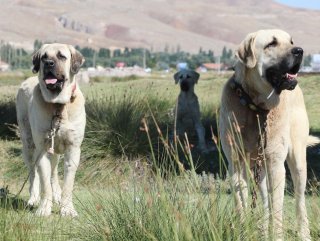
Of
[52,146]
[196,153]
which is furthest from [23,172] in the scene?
[52,146]

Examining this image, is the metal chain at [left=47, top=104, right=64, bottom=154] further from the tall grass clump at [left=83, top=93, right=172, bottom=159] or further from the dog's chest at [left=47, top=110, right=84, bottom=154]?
the tall grass clump at [left=83, top=93, right=172, bottom=159]

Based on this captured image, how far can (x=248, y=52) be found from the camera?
21.6ft

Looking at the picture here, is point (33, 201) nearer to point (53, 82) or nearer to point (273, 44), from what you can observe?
point (53, 82)

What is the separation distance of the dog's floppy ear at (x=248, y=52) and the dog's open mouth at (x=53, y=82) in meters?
2.34

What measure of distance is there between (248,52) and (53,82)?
8.12ft

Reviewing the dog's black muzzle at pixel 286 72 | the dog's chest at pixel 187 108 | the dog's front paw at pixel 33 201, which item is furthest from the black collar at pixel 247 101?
the dog's chest at pixel 187 108

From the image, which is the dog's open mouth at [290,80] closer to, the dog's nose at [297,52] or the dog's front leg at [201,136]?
the dog's nose at [297,52]

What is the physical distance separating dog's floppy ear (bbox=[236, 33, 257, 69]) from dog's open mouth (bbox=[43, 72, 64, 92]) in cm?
234

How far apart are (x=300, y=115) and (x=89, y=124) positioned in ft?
20.6

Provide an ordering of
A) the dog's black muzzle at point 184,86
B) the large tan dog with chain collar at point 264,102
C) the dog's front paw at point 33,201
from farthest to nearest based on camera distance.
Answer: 1. the dog's black muzzle at point 184,86
2. the dog's front paw at point 33,201
3. the large tan dog with chain collar at point 264,102

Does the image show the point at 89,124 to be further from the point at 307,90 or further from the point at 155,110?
the point at 307,90

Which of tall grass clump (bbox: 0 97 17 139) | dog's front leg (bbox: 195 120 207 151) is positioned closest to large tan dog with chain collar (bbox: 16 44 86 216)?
dog's front leg (bbox: 195 120 207 151)

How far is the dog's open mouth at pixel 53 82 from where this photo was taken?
816 centimetres

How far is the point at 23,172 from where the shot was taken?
39.9 ft
